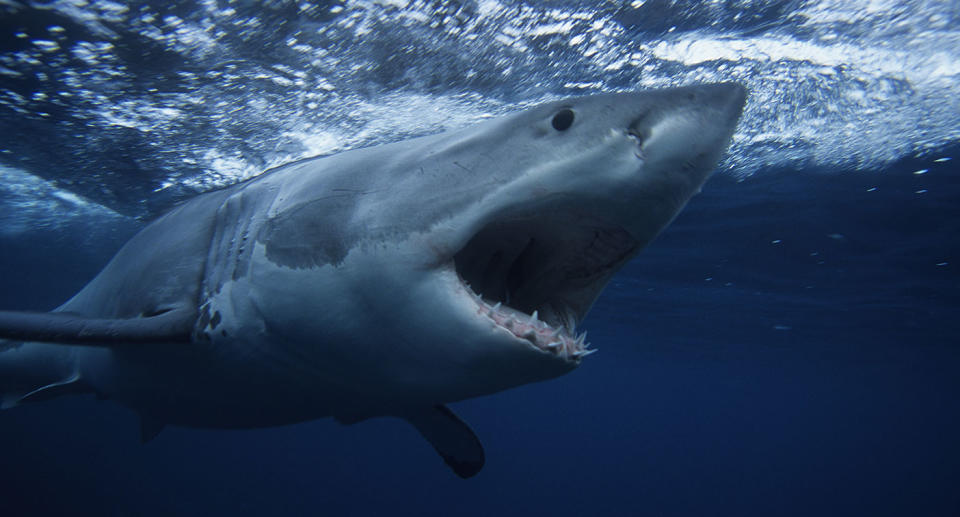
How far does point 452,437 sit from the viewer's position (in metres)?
→ 4.57

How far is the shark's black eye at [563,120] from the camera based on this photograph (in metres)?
1.81

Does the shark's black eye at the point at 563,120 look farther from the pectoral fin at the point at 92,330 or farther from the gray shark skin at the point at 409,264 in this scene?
the pectoral fin at the point at 92,330

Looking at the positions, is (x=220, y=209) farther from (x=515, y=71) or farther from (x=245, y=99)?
(x=245, y=99)

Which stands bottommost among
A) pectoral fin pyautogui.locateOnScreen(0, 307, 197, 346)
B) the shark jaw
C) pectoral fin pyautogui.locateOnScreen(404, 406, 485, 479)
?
pectoral fin pyautogui.locateOnScreen(404, 406, 485, 479)

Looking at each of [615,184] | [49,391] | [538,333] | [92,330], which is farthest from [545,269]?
[49,391]

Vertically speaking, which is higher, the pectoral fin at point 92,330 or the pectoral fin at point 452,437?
the pectoral fin at point 92,330

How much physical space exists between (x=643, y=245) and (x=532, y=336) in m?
0.62

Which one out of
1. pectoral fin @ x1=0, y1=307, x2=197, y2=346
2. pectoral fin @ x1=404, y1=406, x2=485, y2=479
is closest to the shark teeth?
pectoral fin @ x1=0, y1=307, x2=197, y2=346

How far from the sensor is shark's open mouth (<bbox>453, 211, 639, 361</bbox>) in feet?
6.43

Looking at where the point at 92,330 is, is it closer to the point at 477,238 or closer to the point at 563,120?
the point at 477,238

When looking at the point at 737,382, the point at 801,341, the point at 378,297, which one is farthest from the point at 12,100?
the point at 737,382

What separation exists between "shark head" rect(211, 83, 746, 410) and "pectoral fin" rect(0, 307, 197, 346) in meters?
0.26

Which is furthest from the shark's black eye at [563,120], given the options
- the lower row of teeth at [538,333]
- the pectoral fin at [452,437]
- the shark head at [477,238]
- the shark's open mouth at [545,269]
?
the pectoral fin at [452,437]

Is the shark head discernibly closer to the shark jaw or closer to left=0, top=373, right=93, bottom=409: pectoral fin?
the shark jaw
